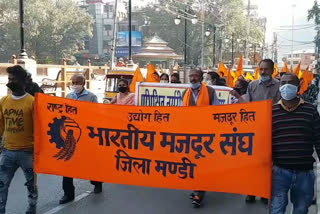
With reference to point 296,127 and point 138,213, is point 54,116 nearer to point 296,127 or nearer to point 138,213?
point 138,213

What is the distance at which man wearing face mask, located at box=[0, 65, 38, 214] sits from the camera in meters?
4.50

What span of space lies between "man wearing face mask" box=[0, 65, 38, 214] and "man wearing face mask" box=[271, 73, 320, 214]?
8.27 feet

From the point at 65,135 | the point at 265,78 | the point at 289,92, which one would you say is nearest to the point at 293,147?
the point at 289,92

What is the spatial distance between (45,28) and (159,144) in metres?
50.9

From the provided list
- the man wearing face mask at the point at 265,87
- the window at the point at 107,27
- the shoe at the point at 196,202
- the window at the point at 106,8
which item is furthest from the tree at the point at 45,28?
the shoe at the point at 196,202

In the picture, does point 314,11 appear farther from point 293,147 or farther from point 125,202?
point 293,147

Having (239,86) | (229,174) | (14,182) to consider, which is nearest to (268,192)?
(229,174)

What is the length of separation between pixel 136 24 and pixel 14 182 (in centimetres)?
7511

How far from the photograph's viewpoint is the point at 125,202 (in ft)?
19.2

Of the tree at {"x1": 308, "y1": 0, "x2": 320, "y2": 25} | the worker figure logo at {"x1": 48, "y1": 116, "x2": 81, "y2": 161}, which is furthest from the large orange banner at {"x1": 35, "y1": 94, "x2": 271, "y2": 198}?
the tree at {"x1": 308, "y1": 0, "x2": 320, "y2": 25}

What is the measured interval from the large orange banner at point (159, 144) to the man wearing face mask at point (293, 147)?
12cm

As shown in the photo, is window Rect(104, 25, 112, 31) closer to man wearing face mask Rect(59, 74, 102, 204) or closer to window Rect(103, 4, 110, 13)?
window Rect(103, 4, 110, 13)

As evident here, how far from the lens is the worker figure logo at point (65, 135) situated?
4.90m

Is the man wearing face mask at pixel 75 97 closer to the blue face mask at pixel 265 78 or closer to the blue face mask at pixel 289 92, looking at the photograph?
the blue face mask at pixel 265 78
